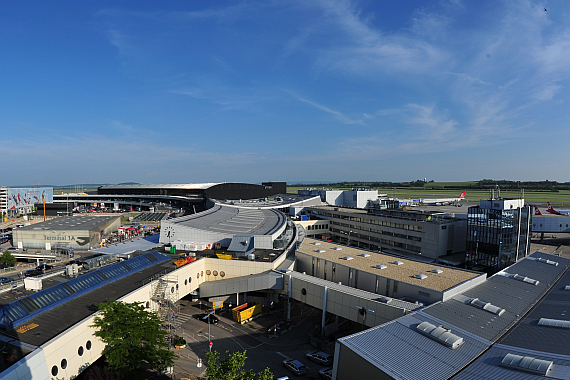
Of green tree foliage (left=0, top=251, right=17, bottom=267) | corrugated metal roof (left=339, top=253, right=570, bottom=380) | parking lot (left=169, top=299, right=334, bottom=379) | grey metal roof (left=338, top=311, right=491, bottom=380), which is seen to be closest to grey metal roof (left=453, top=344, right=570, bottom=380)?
corrugated metal roof (left=339, top=253, right=570, bottom=380)

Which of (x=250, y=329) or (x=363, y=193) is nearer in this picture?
(x=250, y=329)

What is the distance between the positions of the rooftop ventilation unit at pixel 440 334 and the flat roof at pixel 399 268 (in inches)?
345

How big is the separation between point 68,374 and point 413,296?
28.2m

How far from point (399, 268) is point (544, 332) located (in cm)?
1499

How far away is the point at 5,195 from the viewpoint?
5236 inches

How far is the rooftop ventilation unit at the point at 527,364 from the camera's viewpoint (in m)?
15.7

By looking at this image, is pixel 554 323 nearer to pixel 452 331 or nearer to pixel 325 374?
pixel 452 331

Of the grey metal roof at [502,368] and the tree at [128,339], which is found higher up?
the grey metal roof at [502,368]

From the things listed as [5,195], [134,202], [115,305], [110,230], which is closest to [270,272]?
[115,305]

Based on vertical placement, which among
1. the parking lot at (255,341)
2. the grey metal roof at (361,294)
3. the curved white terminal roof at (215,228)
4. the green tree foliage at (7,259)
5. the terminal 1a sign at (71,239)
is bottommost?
the parking lot at (255,341)

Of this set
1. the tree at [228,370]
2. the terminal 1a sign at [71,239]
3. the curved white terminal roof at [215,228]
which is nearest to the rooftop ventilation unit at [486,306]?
the tree at [228,370]

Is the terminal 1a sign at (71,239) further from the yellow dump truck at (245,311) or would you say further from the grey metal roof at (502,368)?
the grey metal roof at (502,368)

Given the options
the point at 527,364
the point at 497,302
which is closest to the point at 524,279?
the point at 497,302

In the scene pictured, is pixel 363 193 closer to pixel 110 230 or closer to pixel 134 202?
pixel 110 230
